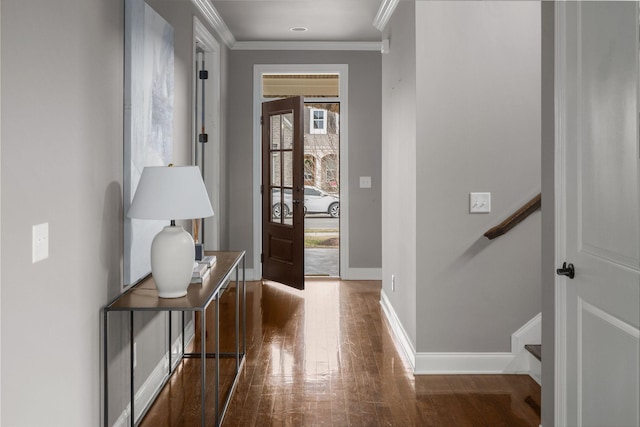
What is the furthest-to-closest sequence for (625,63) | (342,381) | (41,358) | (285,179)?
1. (285,179)
2. (342,381)
3. (41,358)
4. (625,63)

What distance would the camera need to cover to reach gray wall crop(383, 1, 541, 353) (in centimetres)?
365

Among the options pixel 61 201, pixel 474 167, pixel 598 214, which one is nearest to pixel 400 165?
pixel 474 167

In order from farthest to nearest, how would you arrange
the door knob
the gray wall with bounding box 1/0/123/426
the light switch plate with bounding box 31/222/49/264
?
the door knob < the light switch plate with bounding box 31/222/49/264 < the gray wall with bounding box 1/0/123/426

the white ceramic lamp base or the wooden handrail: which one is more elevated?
the wooden handrail

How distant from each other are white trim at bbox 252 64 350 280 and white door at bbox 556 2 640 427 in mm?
4608

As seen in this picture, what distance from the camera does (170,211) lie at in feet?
8.61

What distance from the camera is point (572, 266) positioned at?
2.24 metres

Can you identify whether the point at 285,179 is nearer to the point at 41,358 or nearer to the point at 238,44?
the point at 238,44

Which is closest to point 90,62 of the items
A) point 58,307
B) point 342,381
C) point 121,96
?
point 121,96

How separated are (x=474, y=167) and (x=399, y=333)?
1.39m

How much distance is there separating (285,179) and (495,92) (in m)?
3.21

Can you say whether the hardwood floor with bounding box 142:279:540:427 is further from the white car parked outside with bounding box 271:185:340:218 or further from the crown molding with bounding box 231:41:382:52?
the white car parked outside with bounding box 271:185:340:218

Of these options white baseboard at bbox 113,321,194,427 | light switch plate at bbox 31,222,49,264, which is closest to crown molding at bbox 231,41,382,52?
white baseboard at bbox 113,321,194,427

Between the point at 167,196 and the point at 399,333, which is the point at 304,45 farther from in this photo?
the point at 167,196
